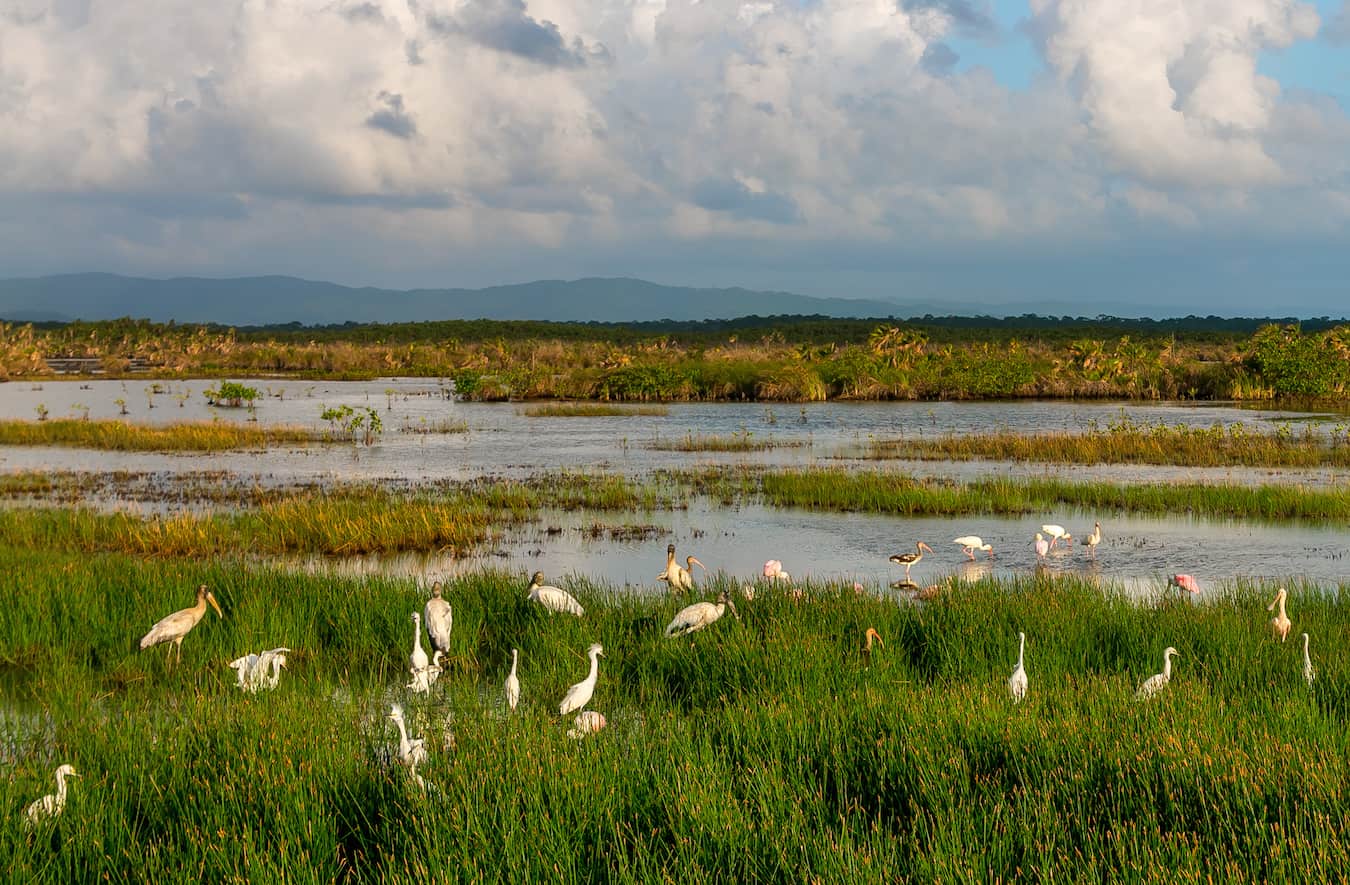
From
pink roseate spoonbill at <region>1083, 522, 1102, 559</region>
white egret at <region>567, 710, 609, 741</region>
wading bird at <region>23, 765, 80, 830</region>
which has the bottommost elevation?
pink roseate spoonbill at <region>1083, 522, 1102, 559</region>

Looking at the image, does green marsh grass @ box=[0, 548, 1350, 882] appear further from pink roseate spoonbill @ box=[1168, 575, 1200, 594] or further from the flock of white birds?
pink roseate spoonbill @ box=[1168, 575, 1200, 594]

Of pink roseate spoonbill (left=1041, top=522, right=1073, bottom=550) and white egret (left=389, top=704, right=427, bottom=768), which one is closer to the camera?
white egret (left=389, top=704, right=427, bottom=768)

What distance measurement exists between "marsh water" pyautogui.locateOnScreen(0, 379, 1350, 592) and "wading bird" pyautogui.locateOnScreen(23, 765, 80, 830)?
26.0ft

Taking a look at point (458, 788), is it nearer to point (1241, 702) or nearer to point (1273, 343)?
point (1241, 702)

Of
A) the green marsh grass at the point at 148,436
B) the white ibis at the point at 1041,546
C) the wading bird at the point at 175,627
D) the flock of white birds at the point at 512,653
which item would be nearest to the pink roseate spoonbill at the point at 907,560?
the flock of white birds at the point at 512,653

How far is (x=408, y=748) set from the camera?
6652 mm

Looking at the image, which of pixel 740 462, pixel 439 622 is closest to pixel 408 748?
pixel 439 622

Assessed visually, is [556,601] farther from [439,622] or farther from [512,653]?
[439,622]

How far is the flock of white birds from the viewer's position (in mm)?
6648

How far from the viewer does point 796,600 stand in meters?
11.7

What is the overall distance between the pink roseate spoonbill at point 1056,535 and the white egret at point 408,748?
42.7 ft

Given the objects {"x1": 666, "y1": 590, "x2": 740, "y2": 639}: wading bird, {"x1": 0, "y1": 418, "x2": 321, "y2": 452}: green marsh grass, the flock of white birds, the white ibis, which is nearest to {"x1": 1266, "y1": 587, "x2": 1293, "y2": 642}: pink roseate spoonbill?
the flock of white birds

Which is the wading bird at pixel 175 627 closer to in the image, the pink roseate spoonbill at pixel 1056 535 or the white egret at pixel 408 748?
the white egret at pixel 408 748

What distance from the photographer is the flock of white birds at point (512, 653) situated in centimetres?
665
